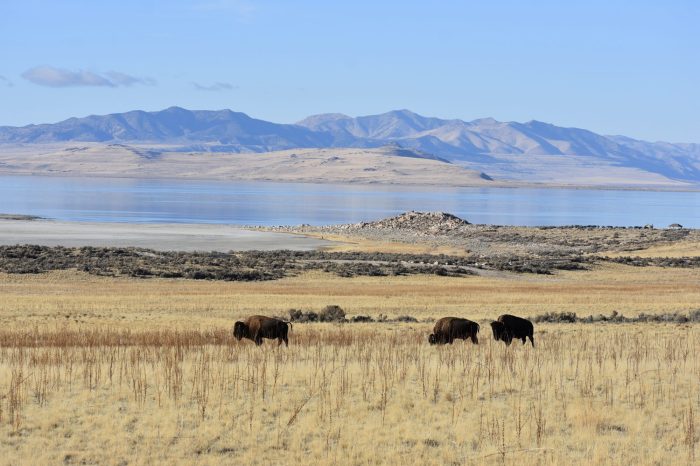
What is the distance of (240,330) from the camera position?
22781mm

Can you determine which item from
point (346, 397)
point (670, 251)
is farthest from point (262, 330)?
point (670, 251)

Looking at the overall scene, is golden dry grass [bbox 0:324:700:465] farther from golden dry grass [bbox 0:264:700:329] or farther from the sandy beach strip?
the sandy beach strip

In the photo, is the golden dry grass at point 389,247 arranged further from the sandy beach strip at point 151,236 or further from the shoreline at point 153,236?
the sandy beach strip at point 151,236

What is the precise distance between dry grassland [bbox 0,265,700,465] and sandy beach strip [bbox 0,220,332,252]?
55.7m

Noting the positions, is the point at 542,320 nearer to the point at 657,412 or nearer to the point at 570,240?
the point at 657,412

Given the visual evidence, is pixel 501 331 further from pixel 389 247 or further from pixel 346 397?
pixel 389 247

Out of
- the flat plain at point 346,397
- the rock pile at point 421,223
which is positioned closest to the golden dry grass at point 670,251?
the rock pile at point 421,223

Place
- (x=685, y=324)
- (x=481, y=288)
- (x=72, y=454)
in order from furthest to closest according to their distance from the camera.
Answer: (x=481, y=288) < (x=685, y=324) < (x=72, y=454)

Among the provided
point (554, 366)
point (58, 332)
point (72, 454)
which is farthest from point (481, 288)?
point (72, 454)

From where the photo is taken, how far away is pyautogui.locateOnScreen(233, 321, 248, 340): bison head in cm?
2267

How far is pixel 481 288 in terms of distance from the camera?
52.5 metres

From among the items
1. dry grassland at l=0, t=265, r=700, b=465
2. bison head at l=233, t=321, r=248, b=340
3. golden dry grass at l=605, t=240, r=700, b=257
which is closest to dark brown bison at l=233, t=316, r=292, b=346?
bison head at l=233, t=321, r=248, b=340

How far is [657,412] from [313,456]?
5.64m

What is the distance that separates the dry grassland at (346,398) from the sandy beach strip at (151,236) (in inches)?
2193
